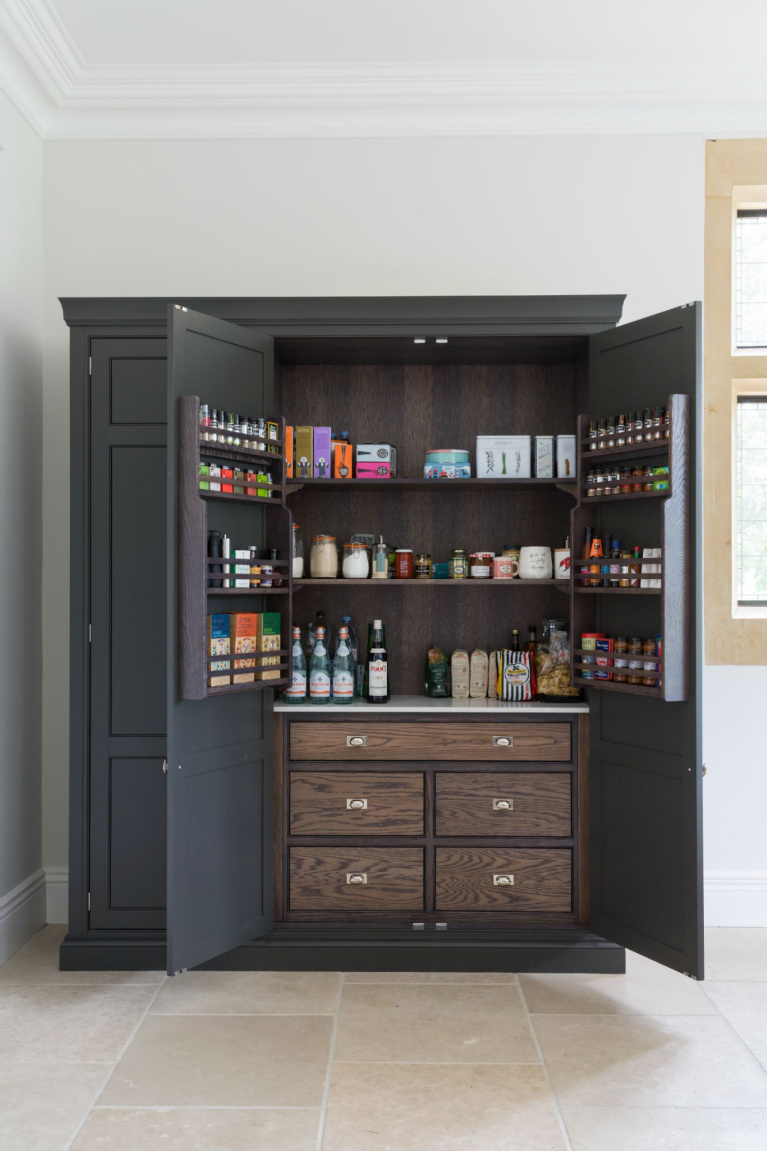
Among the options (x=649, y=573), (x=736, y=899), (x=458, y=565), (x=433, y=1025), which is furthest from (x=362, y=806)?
(x=736, y=899)

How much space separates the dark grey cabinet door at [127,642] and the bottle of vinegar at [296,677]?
456mm

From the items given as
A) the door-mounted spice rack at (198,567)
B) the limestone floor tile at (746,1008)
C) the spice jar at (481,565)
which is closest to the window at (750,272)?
the spice jar at (481,565)

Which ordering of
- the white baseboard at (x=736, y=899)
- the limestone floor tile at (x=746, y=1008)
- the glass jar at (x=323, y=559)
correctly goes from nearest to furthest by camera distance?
the limestone floor tile at (x=746, y=1008) → the glass jar at (x=323, y=559) → the white baseboard at (x=736, y=899)

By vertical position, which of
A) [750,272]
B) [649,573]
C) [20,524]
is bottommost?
[649,573]

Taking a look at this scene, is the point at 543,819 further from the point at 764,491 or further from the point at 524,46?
the point at 524,46

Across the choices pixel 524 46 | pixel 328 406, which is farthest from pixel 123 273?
pixel 524 46

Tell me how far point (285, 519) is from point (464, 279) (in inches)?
52.5

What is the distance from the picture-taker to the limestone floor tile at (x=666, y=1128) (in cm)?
209

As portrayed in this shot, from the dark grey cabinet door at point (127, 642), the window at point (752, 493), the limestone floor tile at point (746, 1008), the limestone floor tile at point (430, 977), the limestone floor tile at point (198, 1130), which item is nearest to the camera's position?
the limestone floor tile at point (198, 1130)

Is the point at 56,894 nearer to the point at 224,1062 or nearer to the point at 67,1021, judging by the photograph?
the point at 67,1021

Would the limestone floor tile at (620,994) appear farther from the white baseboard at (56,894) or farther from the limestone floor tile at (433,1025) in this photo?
the white baseboard at (56,894)

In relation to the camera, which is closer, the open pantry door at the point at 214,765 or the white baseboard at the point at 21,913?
the open pantry door at the point at 214,765

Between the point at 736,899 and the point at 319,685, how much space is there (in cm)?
196

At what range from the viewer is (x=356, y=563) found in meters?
3.28
